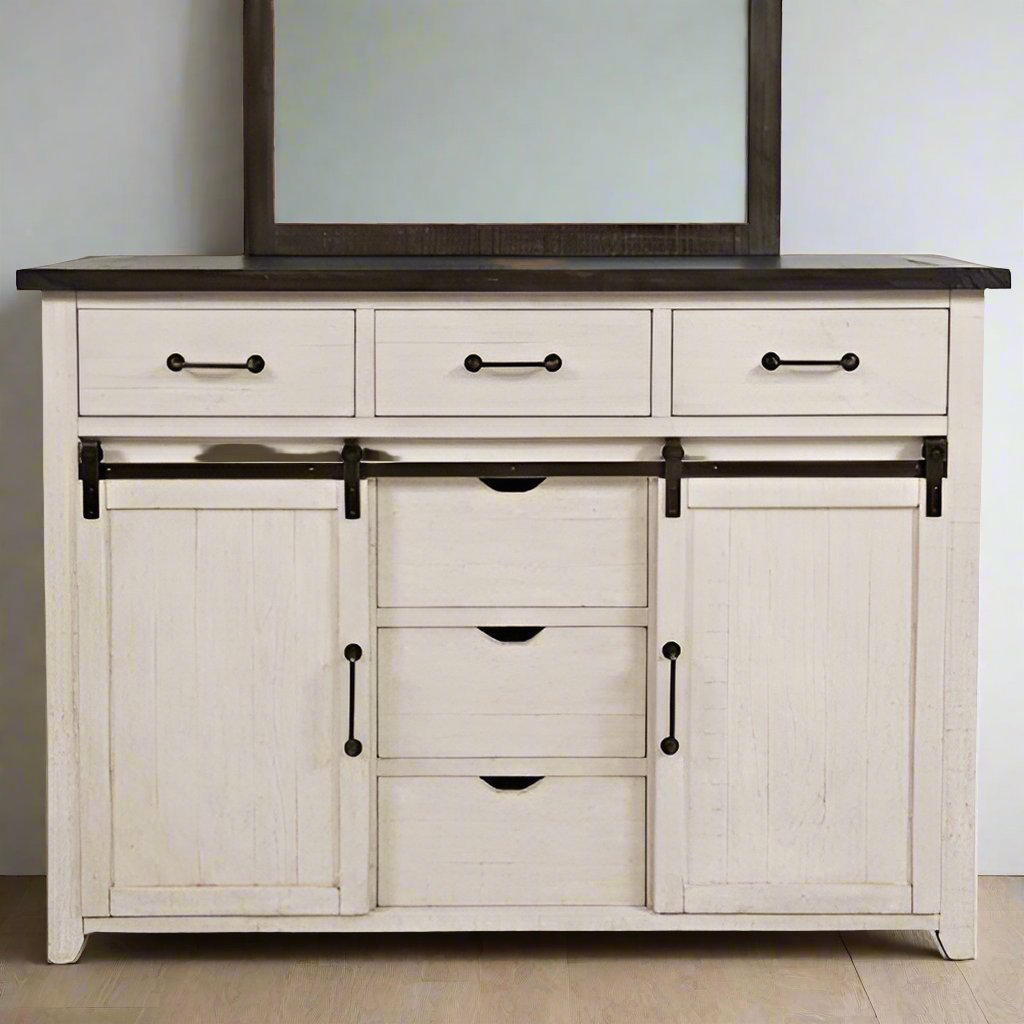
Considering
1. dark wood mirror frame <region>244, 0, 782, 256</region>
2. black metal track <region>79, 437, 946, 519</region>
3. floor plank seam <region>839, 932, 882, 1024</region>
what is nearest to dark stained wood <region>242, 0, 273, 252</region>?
dark wood mirror frame <region>244, 0, 782, 256</region>

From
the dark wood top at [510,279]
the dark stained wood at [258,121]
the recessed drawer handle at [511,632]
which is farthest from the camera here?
the dark stained wood at [258,121]

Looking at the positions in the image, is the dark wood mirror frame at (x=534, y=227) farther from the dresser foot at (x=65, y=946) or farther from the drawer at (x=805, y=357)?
the dresser foot at (x=65, y=946)

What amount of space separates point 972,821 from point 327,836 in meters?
0.91

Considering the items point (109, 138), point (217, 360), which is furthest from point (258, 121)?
point (217, 360)

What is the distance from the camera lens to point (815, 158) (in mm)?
2197

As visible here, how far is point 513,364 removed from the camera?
5.76 ft

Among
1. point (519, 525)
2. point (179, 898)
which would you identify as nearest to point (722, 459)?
point (519, 525)

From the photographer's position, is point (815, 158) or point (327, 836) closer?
point (327, 836)

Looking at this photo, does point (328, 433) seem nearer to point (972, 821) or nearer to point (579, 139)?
point (579, 139)

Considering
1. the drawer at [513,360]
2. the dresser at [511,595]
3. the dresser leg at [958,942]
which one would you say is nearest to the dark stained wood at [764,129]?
the dresser at [511,595]

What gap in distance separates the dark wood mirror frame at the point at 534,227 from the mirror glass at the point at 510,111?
18mm

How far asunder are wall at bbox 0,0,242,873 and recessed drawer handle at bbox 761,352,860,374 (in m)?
0.95

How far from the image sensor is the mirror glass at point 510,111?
6.91 ft

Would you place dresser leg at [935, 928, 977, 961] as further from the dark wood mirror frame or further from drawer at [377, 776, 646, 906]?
the dark wood mirror frame
